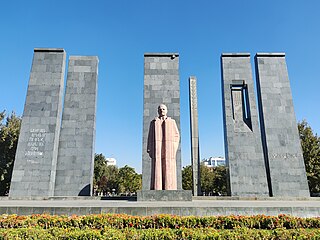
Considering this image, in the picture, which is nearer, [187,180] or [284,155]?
[284,155]

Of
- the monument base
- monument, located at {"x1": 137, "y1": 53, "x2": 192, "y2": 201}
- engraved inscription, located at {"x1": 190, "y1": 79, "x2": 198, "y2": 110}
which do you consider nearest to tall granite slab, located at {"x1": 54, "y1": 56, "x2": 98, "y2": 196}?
monument, located at {"x1": 137, "y1": 53, "x2": 192, "y2": 201}

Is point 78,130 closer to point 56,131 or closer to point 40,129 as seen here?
point 56,131

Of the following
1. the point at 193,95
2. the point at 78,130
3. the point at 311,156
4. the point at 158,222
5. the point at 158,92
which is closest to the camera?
the point at 158,222

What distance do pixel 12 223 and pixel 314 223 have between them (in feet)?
22.7

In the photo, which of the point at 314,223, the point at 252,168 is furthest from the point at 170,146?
the point at 252,168

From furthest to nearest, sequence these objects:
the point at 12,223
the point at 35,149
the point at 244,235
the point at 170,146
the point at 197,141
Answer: the point at 197,141
the point at 35,149
the point at 170,146
the point at 12,223
the point at 244,235

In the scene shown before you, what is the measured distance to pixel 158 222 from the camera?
19.0 feet

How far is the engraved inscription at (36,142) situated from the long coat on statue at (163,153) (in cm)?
867

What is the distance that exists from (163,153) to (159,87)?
25.9ft

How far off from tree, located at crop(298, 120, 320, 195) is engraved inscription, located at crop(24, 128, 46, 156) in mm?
23492

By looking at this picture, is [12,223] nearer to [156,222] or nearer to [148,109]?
[156,222]

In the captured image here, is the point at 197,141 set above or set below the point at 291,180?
above

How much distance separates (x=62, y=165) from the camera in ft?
51.3

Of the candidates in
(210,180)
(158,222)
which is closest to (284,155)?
(158,222)
